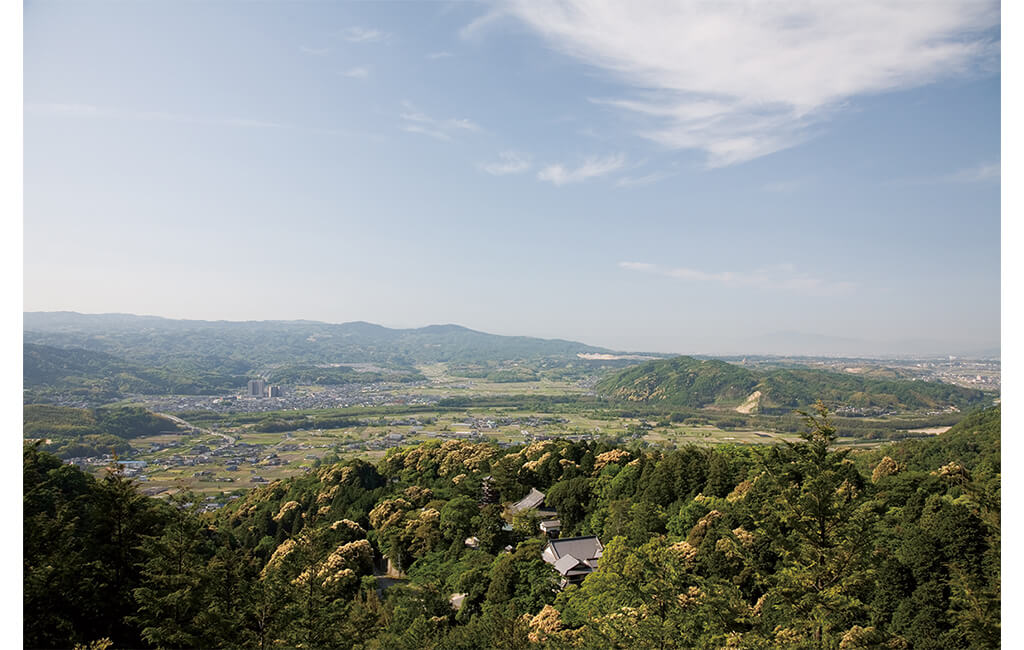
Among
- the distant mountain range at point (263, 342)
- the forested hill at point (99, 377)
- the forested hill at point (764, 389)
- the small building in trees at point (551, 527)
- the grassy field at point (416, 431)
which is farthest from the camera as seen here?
the distant mountain range at point (263, 342)

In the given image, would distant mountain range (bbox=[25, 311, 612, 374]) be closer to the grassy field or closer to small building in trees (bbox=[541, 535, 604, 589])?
the grassy field

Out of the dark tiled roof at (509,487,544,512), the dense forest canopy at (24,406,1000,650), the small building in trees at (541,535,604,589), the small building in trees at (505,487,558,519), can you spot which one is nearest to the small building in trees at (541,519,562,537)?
the dense forest canopy at (24,406,1000,650)

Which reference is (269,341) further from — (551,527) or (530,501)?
(551,527)

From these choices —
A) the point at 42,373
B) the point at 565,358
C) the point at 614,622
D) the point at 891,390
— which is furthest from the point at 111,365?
the point at 565,358

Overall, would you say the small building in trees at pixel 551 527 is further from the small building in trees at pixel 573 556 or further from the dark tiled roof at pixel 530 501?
the small building in trees at pixel 573 556

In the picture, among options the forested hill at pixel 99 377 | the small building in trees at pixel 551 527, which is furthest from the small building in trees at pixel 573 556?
the forested hill at pixel 99 377

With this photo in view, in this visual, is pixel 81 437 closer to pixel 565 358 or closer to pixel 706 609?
pixel 706 609

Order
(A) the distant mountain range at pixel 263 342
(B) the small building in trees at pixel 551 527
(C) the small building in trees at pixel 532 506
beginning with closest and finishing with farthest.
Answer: (B) the small building in trees at pixel 551 527 < (C) the small building in trees at pixel 532 506 < (A) the distant mountain range at pixel 263 342
